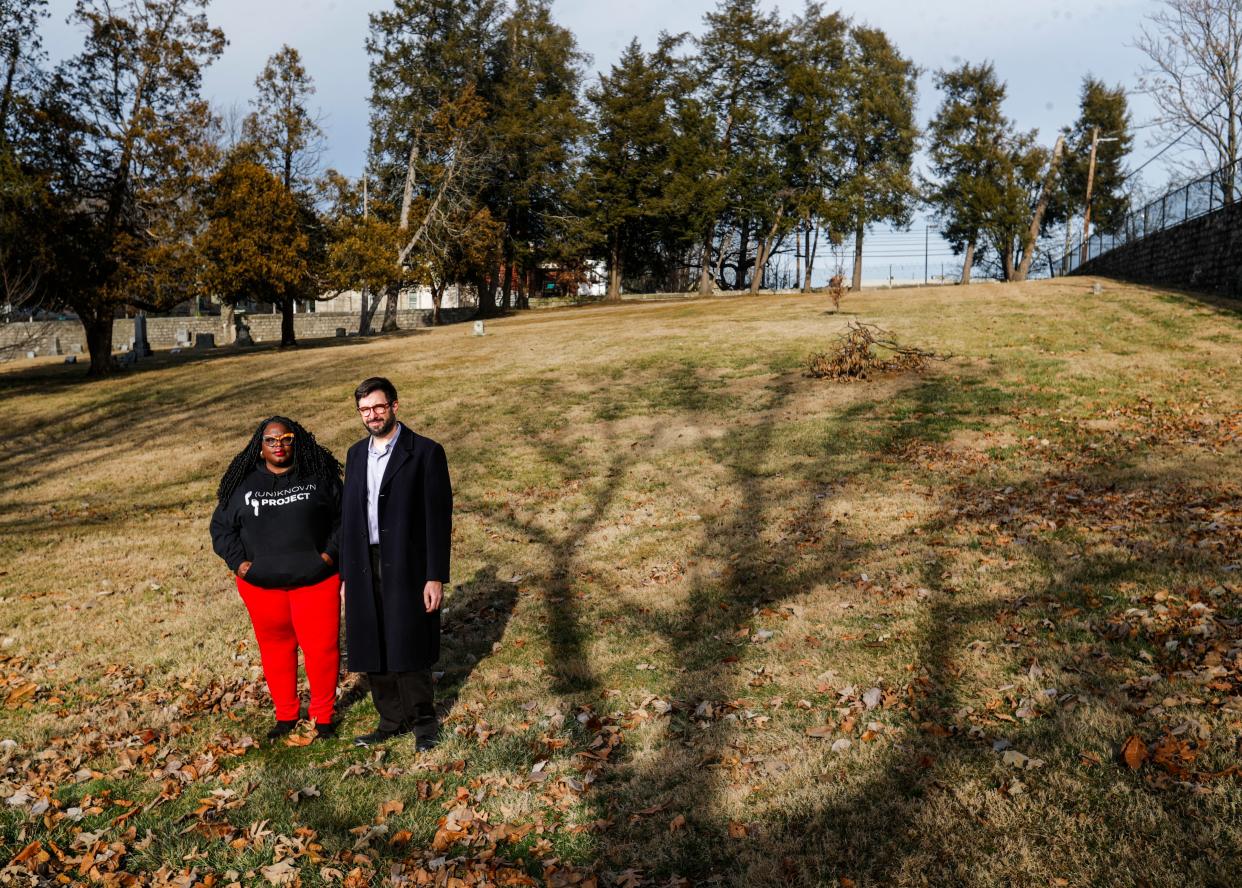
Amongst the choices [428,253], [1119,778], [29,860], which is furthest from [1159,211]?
[29,860]

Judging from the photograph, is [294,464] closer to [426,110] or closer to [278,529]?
[278,529]

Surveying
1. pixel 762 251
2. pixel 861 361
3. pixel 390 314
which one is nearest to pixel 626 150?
pixel 762 251

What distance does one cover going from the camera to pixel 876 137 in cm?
5116

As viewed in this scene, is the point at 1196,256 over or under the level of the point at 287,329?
over

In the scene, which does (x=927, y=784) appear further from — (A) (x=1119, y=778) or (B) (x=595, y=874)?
(B) (x=595, y=874)

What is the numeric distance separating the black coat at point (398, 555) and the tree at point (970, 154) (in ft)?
Answer: 184

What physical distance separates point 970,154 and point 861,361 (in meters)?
44.4

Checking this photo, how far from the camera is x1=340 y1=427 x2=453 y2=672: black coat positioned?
18.0ft

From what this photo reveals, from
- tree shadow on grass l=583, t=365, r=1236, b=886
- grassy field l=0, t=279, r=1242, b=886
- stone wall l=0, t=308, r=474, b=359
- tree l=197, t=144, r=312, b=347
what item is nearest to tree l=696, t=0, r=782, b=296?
stone wall l=0, t=308, r=474, b=359

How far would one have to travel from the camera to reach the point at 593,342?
27672mm

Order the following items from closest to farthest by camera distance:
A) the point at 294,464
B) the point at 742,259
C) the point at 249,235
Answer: the point at 294,464, the point at 249,235, the point at 742,259

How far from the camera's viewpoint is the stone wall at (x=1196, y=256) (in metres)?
25.7

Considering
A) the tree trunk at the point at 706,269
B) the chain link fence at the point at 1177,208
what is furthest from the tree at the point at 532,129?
the chain link fence at the point at 1177,208

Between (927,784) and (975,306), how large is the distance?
2660 cm
